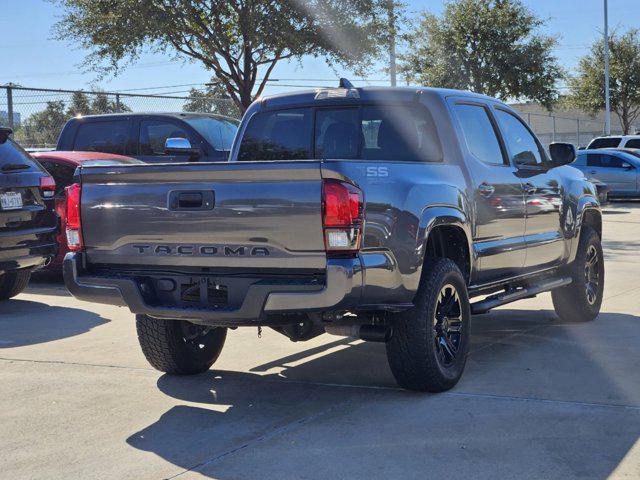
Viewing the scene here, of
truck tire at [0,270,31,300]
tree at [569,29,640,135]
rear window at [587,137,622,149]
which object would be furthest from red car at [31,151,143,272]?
tree at [569,29,640,135]

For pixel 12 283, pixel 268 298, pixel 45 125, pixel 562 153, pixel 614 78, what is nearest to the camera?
pixel 268 298

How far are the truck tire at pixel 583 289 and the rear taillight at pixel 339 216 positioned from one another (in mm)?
3778

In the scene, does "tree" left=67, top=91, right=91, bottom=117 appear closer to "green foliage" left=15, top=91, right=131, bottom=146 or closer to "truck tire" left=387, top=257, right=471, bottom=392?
"green foliage" left=15, top=91, right=131, bottom=146

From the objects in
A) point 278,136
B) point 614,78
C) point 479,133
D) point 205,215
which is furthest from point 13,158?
point 614,78

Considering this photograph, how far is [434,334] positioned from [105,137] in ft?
29.3

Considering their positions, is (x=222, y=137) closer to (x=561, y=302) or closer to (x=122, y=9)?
(x=561, y=302)

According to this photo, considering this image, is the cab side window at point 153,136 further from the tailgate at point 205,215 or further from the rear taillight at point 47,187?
the tailgate at point 205,215

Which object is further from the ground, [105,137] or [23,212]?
[105,137]

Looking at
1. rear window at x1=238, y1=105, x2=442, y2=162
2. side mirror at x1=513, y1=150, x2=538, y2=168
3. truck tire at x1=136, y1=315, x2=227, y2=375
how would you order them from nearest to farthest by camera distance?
truck tire at x1=136, y1=315, x2=227, y2=375, rear window at x1=238, y1=105, x2=442, y2=162, side mirror at x1=513, y1=150, x2=538, y2=168

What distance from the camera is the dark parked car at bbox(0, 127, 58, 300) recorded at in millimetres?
8688

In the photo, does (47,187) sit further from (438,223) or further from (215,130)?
(438,223)

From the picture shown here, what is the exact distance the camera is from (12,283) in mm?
10000

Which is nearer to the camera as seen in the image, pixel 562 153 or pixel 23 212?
pixel 562 153

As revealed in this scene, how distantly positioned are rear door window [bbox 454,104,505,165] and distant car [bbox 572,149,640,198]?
1914 cm
